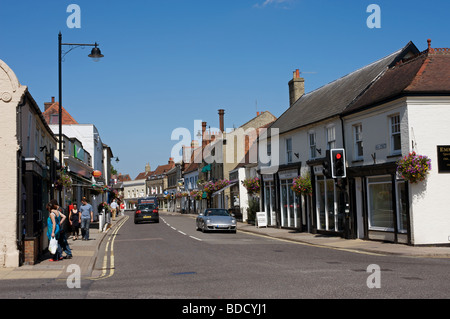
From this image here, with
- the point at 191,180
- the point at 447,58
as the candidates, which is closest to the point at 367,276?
the point at 447,58

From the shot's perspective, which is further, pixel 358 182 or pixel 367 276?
pixel 358 182

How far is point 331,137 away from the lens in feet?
80.8

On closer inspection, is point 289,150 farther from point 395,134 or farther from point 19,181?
point 19,181

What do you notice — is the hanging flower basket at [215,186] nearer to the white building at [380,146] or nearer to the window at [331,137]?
the white building at [380,146]

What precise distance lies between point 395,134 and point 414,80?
2.18 meters

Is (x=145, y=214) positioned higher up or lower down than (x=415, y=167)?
lower down

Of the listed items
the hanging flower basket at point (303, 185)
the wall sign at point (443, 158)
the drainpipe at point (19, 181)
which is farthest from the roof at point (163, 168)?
the drainpipe at point (19, 181)

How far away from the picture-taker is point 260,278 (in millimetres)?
11047

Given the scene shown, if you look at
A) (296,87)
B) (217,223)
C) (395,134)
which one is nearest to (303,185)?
(217,223)

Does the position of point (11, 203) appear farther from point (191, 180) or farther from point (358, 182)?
point (191, 180)

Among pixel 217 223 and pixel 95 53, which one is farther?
pixel 217 223

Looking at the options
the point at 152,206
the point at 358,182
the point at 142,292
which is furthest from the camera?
the point at 152,206

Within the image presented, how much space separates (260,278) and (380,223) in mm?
11271

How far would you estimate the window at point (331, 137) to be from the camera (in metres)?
24.3
